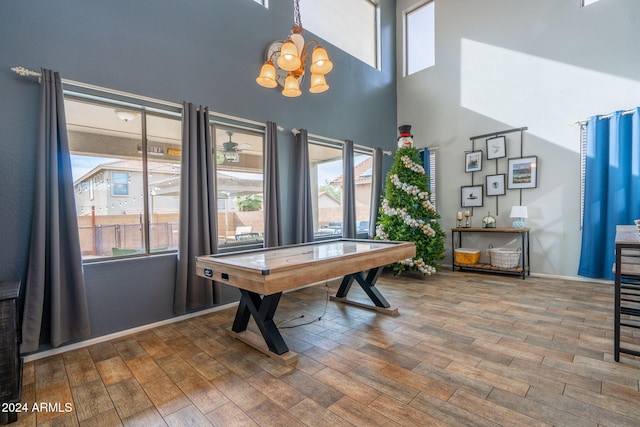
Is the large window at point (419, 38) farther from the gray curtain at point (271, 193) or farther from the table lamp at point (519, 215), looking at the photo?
the gray curtain at point (271, 193)

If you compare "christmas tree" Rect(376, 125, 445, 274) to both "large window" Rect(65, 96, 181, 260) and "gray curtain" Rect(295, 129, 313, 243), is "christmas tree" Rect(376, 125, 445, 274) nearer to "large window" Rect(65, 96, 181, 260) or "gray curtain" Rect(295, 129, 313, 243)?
"gray curtain" Rect(295, 129, 313, 243)

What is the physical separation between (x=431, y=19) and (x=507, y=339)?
608 centimetres

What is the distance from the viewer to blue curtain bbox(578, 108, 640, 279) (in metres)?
4.05

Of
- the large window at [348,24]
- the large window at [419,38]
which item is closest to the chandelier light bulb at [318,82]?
the large window at [348,24]

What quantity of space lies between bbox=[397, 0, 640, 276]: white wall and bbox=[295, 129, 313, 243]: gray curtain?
115 inches

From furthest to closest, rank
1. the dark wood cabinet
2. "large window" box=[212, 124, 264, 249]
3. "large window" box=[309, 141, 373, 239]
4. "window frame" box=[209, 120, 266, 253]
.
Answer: "large window" box=[309, 141, 373, 239] < "large window" box=[212, 124, 264, 249] < "window frame" box=[209, 120, 266, 253] < the dark wood cabinet

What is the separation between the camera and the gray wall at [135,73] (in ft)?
7.97

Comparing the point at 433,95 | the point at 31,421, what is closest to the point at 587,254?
the point at 433,95

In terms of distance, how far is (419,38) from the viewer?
629 centimetres

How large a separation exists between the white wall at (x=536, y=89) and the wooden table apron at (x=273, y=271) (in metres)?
3.03

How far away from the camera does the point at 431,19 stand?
609cm

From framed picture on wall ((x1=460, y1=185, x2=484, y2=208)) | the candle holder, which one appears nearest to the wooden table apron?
the candle holder

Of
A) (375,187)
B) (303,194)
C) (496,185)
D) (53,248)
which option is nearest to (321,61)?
(303,194)

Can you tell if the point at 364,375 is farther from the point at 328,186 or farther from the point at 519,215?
the point at 519,215
